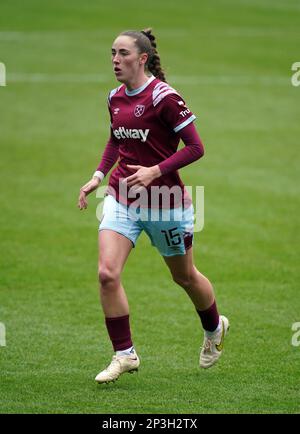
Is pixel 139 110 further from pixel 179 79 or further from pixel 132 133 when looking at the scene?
pixel 179 79

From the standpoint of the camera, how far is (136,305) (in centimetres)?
1000

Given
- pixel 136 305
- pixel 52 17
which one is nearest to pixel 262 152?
pixel 136 305

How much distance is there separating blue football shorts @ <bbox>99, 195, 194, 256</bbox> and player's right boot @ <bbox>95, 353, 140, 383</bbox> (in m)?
0.86

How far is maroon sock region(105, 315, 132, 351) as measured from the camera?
294 inches

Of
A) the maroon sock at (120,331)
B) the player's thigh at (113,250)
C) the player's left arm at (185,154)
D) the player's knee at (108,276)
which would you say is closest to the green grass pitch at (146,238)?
the maroon sock at (120,331)

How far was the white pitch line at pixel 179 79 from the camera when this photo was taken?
22312 mm

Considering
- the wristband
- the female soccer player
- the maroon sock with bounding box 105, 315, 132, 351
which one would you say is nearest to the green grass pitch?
the maroon sock with bounding box 105, 315, 132, 351

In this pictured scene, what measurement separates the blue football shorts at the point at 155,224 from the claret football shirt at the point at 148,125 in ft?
0.29

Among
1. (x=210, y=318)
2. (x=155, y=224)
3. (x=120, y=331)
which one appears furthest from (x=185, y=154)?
(x=210, y=318)

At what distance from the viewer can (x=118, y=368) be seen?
7.39m

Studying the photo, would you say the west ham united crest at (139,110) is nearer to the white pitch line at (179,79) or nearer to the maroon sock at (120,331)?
the maroon sock at (120,331)

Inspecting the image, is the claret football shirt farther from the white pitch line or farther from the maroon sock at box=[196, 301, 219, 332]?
the white pitch line

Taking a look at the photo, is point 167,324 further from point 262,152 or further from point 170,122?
point 262,152
